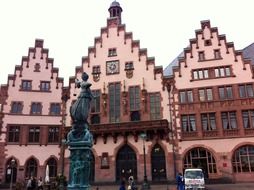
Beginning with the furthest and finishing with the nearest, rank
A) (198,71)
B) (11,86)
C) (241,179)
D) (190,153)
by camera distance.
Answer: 1. (11,86)
2. (198,71)
3. (190,153)
4. (241,179)

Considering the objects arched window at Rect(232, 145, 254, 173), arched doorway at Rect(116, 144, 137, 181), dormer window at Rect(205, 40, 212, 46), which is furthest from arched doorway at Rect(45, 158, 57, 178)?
dormer window at Rect(205, 40, 212, 46)

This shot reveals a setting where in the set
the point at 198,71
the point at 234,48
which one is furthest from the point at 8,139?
the point at 234,48

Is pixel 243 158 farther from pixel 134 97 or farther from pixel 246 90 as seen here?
pixel 134 97

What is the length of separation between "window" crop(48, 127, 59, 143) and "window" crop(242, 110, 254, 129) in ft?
79.5

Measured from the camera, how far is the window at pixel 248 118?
105 ft

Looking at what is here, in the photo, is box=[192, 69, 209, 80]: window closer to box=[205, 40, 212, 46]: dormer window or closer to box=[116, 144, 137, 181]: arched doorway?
box=[205, 40, 212, 46]: dormer window

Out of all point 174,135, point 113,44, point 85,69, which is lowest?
point 174,135

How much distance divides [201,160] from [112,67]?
667 inches

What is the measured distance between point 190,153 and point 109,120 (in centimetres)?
1115

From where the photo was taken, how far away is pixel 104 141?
1415 inches

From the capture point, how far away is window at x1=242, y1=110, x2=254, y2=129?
32125mm

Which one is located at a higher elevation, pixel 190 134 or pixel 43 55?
pixel 43 55

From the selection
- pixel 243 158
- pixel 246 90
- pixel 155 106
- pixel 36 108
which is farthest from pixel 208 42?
pixel 36 108

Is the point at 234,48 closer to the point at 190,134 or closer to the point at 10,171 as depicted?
the point at 190,134
